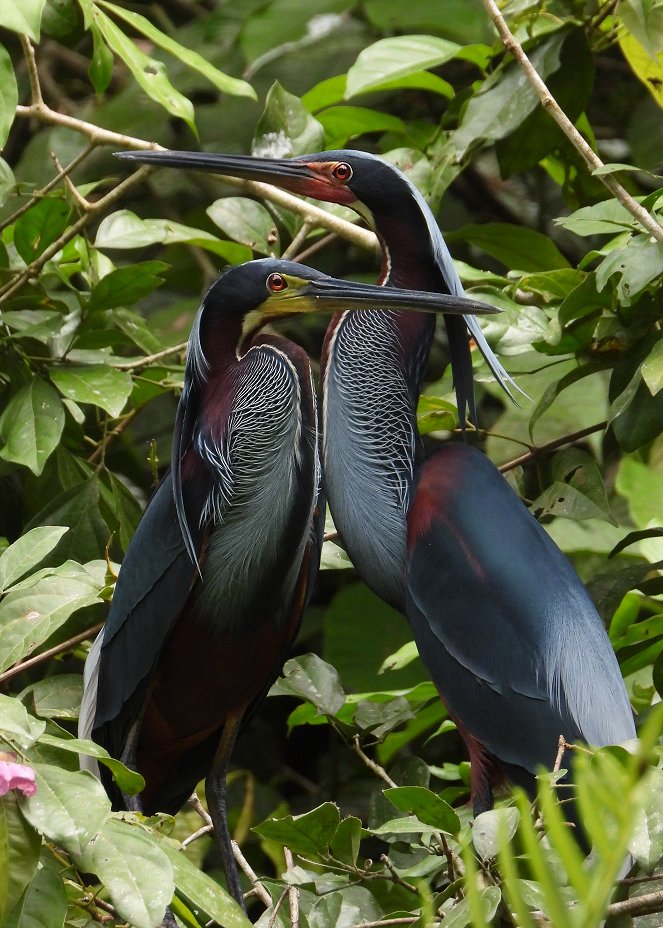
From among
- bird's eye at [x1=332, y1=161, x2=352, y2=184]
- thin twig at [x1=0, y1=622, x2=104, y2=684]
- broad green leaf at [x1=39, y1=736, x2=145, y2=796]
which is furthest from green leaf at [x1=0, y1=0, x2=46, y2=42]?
broad green leaf at [x1=39, y1=736, x2=145, y2=796]

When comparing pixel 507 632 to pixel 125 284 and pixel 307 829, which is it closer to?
pixel 307 829

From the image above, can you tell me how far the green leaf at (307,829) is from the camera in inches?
48.8

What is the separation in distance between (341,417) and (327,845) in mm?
621

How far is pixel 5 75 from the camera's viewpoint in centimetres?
162

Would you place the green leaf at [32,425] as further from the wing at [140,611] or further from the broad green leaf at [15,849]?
the broad green leaf at [15,849]

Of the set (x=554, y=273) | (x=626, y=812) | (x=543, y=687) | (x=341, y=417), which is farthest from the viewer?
(x=554, y=273)

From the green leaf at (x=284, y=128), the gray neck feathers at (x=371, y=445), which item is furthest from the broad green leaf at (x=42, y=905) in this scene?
the green leaf at (x=284, y=128)

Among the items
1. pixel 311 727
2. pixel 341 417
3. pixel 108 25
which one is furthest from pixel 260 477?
pixel 311 727

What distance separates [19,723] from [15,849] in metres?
0.09

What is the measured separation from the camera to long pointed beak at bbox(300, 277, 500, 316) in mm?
1511

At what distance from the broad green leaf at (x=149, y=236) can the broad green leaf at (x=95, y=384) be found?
284mm

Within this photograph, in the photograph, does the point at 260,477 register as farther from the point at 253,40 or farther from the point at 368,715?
the point at 253,40

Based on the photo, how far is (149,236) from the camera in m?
2.07

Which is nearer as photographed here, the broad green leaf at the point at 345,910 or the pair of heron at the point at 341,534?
the broad green leaf at the point at 345,910
